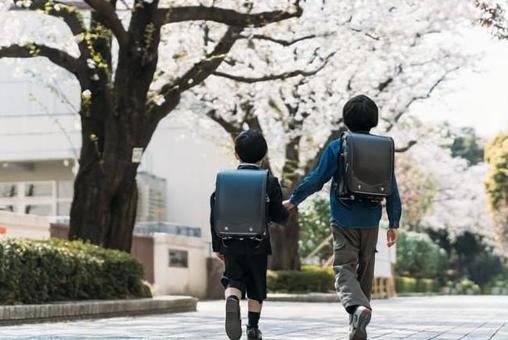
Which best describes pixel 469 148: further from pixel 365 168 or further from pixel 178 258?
pixel 365 168

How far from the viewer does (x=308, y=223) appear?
1428 inches

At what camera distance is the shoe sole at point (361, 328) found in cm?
625

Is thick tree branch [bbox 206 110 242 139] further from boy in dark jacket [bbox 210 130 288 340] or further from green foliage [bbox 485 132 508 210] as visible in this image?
boy in dark jacket [bbox 210 130 288 340]

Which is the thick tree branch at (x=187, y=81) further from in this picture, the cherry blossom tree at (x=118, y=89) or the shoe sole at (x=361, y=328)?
the shoe sole at (x=361, y=328)

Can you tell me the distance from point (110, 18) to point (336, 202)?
8679 mm

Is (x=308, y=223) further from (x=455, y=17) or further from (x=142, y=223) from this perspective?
(x=455, y=17)

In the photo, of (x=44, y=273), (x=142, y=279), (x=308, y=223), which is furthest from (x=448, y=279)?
(x=44, y=273)

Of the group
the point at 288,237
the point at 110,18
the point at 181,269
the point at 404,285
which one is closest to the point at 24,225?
the point at 110,18

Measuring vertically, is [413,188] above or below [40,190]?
above

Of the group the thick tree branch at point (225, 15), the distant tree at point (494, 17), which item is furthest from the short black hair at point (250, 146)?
the thick tree branch at point (225, 15)

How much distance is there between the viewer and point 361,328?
20.6 feet

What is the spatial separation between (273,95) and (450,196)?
29.6m

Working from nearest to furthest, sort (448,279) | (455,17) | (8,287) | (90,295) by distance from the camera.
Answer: (8,287)
(90,295)
(455,17)
(448,279)

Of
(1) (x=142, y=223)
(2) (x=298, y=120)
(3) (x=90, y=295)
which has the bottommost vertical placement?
(3) (x=90, y=295)
